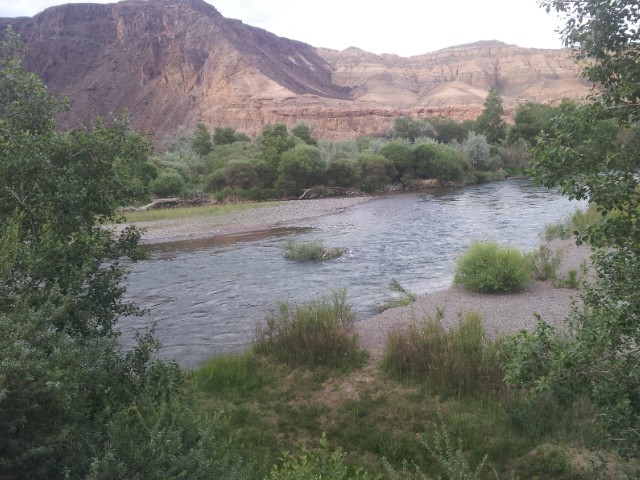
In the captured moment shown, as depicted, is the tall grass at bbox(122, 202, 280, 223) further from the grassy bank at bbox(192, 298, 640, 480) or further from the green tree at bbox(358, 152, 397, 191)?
the grassy bank at bbox(192, 298, 640, 480)

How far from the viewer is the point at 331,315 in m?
10.3

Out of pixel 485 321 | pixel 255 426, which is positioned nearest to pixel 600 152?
pixel 255 426

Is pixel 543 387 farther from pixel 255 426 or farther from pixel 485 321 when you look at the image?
pixel 485 321

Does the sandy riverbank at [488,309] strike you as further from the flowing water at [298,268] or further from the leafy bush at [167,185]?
the leafy bush at [167,185]

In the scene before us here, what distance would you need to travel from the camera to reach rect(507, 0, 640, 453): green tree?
4.02 metres

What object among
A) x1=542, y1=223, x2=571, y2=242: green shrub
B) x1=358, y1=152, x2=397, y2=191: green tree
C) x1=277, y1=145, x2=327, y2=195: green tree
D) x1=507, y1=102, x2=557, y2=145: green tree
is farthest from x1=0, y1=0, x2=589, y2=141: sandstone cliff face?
x1=542, y1=223, x2=571, y2=242: green shrub

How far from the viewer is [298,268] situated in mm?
19297

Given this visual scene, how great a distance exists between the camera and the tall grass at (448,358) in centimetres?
828

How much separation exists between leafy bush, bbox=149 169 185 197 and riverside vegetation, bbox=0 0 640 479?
35.8 metres

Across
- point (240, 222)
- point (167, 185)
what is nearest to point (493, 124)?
point (167, 185)

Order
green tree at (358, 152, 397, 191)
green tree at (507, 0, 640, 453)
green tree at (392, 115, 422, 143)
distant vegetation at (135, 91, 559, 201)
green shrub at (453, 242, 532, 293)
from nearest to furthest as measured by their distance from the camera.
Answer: green tree at (507, 0, 640, 453), green shrub at (453, 242, 532, 293), distant vegetation at (135, 91, 559, 201), green tree at (358, 152, 397, 191), green tree at (392, 115, 422, 143)

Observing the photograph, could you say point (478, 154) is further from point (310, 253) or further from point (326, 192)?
point (310, 253)

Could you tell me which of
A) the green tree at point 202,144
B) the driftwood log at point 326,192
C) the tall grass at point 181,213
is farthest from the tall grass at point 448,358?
→ the green tree at point 202,144

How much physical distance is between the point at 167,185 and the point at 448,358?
128 ft
